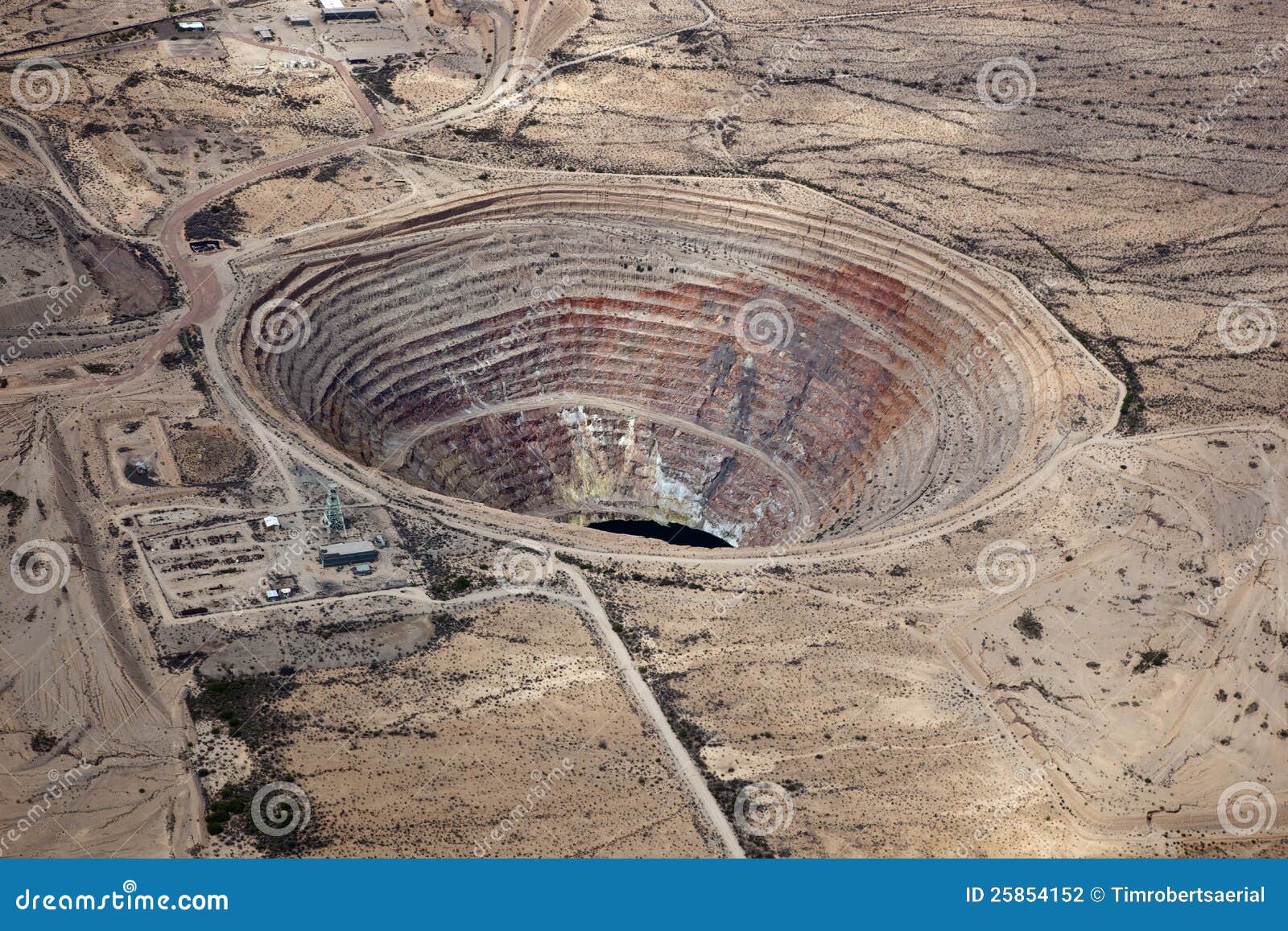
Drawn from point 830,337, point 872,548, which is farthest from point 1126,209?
point 872,548

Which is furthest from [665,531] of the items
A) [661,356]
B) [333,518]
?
[333,518]

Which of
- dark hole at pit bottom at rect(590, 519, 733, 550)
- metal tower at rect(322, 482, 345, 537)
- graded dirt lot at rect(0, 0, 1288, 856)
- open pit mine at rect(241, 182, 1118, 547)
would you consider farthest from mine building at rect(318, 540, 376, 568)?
dark hole at pit bottom at rect(590, 519, 733, 550)

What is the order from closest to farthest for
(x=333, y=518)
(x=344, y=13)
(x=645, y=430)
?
1. (x=333, y=518)
2. (x=645, y=430)
3. (x=344, y=13)

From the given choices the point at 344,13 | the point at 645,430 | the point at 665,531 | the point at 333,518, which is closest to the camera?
the point at 333,518

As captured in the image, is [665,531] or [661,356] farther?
[661,356]

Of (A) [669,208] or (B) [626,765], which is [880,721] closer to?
(B) [626,765]

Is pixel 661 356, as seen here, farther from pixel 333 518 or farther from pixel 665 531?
pixel 333 518

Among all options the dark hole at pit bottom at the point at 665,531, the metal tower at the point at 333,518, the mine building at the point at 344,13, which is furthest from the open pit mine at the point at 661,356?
the mine building at the point at 344,13
